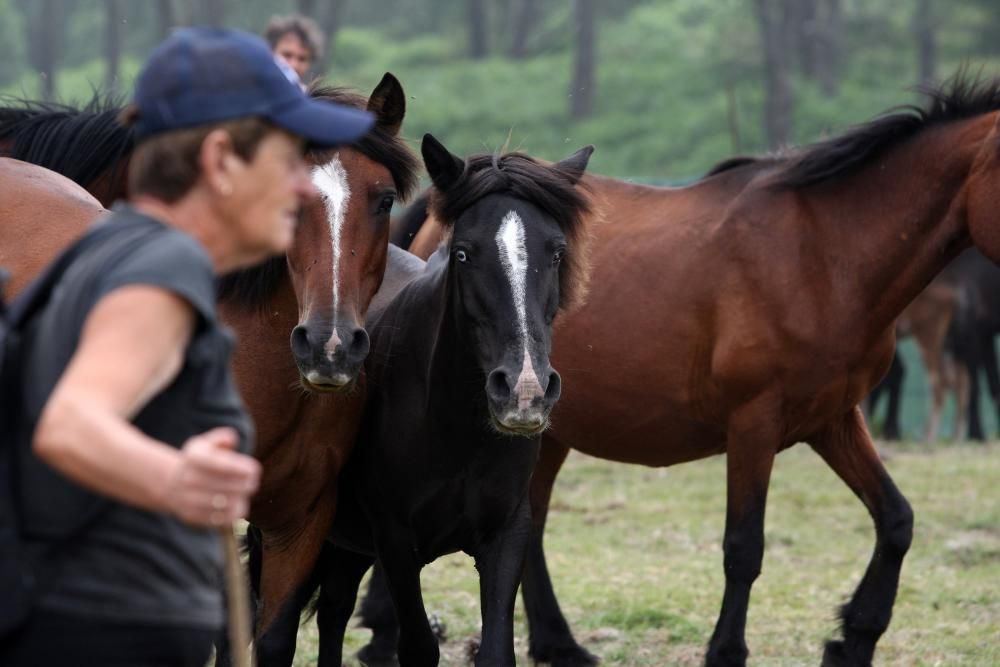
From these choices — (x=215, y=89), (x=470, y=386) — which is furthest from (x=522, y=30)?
(x=215, y=89)

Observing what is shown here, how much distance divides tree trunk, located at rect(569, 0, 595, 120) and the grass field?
70.0 ft

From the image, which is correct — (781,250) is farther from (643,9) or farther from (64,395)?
(643,9)

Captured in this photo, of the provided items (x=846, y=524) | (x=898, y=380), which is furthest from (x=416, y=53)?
(x=846, y=524)

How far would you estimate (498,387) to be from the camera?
4.23 m

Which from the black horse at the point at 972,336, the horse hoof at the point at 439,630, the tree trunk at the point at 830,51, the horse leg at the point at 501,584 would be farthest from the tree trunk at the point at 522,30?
the horse leg at the point at 501,584

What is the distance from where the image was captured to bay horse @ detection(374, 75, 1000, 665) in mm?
5941

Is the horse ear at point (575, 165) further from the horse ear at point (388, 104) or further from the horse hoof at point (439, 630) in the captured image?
the horse hoof at point (439, 630)

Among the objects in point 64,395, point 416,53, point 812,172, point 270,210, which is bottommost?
point 64,395

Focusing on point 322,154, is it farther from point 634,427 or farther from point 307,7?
point 307,7

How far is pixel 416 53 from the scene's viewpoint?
→ 37312 mm

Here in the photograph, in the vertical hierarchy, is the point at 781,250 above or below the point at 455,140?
below

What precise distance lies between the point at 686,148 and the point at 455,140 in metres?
4.76

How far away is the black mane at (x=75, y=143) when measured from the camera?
5.75 meters

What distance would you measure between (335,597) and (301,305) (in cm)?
141
